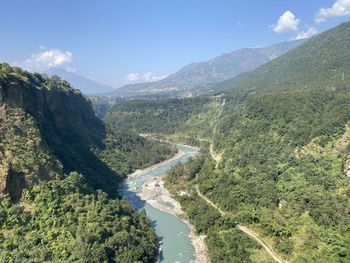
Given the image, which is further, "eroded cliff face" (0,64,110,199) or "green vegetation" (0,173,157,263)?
"eroded cliff face" (0,64,110,199)

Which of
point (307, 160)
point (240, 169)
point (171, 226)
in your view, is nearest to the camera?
point (171, 226)

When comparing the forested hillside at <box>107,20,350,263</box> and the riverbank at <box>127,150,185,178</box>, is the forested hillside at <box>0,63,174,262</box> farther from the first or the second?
the riverbank at <box>127,150,185,178</box>

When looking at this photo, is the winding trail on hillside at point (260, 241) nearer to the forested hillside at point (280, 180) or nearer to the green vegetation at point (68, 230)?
the forested hillside at point (280, 180)

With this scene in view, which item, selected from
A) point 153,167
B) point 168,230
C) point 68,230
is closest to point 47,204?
point 68,230

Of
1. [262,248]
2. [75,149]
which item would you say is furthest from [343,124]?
[75,149]

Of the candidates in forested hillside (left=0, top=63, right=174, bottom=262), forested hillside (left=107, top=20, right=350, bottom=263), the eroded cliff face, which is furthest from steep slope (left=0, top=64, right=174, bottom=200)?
forested hillside (left=107, top=20, right=350, bottom=263)

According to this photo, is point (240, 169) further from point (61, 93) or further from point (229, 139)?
point (61, 93)

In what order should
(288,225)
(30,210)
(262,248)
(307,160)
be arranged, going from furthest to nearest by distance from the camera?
1. (307,160)
2. (288,225)
3. (262,248)
4. (30,210)

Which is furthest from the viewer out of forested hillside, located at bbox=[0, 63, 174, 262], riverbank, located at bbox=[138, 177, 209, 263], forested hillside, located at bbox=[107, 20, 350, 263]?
riverbank, located at bbox=[138, 177, 209, 263]
